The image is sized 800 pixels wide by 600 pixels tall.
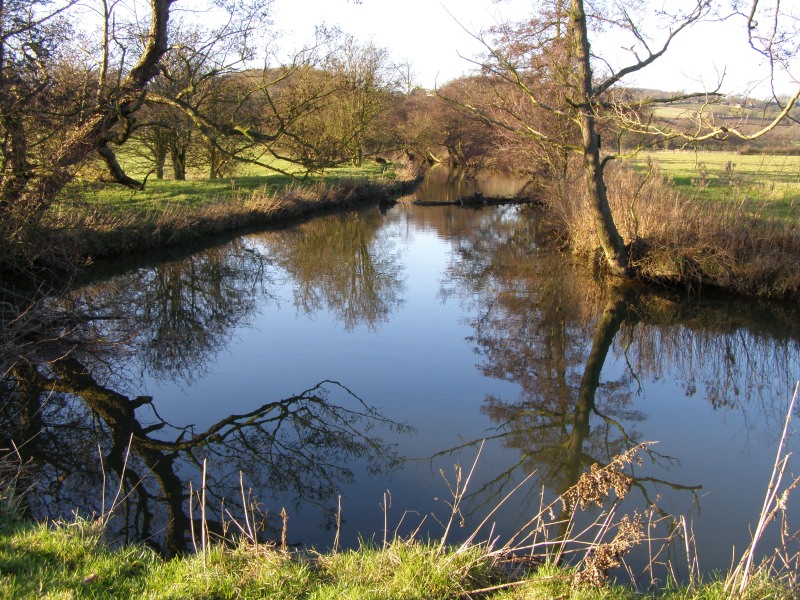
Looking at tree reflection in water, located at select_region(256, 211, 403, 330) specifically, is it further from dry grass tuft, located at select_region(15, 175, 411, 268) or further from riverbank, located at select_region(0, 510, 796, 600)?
riverbank, located at select_region(0, 510, 796, 600)

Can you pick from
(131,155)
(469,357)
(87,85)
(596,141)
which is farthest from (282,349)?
(131,155)

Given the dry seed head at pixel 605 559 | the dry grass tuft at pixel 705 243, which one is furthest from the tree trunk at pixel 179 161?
the dry seed head at pixel 605 559

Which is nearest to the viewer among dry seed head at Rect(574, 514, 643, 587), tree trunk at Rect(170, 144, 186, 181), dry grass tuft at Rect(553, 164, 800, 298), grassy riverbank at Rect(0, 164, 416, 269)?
dry seed head at Rect(574, 514, 643, 587)

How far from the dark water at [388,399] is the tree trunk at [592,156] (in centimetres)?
79

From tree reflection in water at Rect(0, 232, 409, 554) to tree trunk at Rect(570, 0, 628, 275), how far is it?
6.42 m

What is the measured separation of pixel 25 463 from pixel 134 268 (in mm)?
8151

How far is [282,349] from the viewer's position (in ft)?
26.8

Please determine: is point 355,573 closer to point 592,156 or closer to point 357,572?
point 357,572

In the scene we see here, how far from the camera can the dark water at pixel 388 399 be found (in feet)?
15.2

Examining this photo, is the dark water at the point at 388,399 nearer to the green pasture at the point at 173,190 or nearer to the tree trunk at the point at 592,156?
the tree trunk at the point at 592,156

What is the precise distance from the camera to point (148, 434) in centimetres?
568

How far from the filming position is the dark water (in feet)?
15.2

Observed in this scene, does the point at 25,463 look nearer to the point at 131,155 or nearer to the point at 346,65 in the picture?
the point at 131,155

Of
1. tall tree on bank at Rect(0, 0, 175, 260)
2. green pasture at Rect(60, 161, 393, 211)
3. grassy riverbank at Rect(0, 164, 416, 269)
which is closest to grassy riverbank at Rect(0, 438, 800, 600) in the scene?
tall tree on bank at Rect(0, 0, 175, 260)
